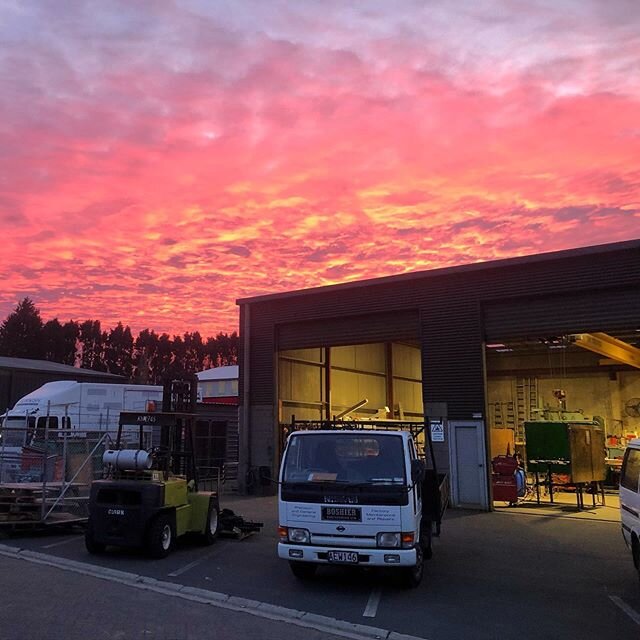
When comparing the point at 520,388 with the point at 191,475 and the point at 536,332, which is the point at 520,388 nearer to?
the point at 536,332

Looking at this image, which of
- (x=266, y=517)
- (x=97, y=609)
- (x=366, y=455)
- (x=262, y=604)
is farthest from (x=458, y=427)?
(x=97, y=609)

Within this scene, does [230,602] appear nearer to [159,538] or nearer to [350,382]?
[159,538]

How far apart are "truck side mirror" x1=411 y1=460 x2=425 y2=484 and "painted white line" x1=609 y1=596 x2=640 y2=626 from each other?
9.56 ft

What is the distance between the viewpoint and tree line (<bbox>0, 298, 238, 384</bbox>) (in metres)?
79.8

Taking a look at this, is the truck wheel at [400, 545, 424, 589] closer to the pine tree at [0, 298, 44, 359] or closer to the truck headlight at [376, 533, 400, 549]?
the truck headlight at [376, 533, 400, 549]

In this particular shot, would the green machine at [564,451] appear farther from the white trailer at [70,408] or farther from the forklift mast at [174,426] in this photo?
the white trailer at [70,408]

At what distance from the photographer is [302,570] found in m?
8.86

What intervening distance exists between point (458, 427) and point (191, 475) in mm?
8947

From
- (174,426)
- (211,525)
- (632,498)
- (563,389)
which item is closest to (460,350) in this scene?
(174,426)

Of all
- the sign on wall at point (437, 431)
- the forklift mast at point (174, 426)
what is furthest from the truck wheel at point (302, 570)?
the sign on wall at point (437, 431)

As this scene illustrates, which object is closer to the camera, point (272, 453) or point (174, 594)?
point (174, 594)

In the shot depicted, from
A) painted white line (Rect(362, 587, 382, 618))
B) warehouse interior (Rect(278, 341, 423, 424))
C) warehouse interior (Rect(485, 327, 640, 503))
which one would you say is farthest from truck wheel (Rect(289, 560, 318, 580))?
warehouse interior (Rect(485, 327, 640, 503))

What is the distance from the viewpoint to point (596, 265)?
55.1 feet

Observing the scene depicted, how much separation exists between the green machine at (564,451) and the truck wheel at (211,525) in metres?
11.1
